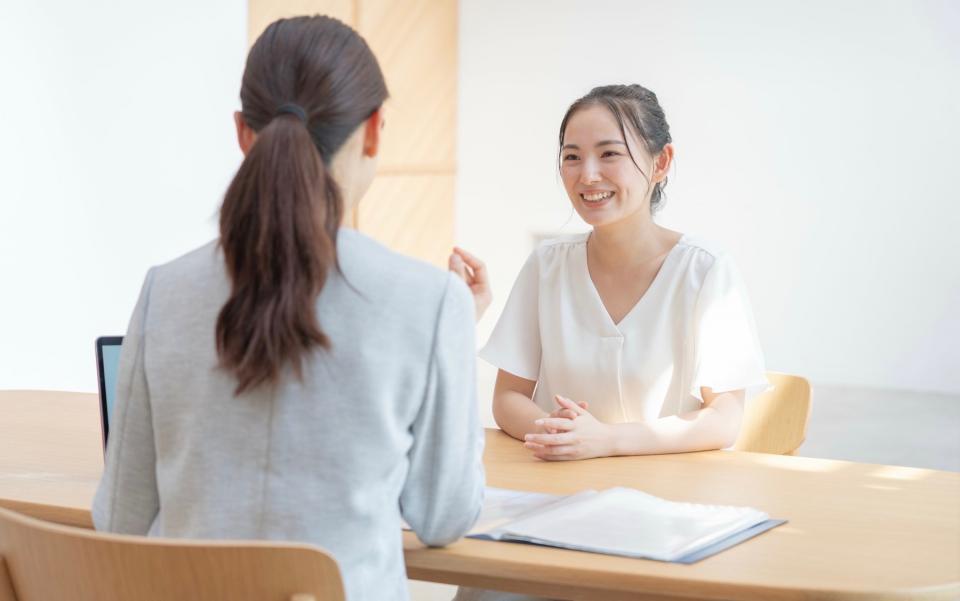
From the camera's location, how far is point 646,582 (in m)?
1.37

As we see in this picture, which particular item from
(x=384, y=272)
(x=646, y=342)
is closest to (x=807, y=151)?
(x=646, y=342)

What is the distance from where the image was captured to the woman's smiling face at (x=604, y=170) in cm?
238

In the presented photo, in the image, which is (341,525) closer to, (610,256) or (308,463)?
(308,463)

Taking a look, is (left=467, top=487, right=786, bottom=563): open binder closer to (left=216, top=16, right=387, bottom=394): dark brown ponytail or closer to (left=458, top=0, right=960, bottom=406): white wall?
(left=216, top=16, right=387, bottom=394): dark brown ponytail

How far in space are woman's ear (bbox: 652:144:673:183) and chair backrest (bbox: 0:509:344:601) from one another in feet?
4.95

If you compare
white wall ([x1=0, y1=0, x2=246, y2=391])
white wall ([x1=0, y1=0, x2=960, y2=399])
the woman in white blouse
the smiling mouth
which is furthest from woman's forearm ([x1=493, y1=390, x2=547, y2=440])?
white wall ([x1=0, y1=0, x2=960, y2=399])

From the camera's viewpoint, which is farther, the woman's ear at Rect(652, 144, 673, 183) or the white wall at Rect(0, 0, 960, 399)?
the white wall at Rect(0, 0, 960, 399)

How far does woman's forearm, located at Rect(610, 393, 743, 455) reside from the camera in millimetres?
2008

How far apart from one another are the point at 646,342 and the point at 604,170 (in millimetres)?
372

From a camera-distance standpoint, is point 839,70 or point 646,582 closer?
point 646,582

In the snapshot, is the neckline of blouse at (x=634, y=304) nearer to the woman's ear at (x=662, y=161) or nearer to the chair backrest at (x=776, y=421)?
the woman's ear at (x=662, y=161)

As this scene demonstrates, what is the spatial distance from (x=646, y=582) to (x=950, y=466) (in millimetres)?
4428

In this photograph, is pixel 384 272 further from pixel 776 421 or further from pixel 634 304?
pixel 776 421

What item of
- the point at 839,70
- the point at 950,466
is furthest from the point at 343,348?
the point at 839,70
